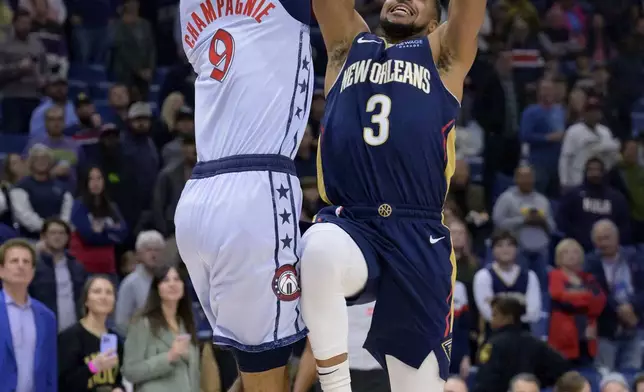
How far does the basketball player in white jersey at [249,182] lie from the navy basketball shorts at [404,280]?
45cm

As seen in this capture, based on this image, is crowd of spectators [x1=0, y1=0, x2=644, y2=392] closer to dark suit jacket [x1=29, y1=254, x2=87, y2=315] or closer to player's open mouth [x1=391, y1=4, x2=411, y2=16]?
dark suit jacket [x1=29, y1=254, x2=87, y2=315]

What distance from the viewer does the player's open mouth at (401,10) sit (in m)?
5.99

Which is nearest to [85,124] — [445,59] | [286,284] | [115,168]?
[115,168]

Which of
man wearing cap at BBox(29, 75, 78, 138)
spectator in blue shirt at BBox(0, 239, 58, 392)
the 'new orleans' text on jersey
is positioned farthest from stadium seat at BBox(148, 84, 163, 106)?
the 'new orleans' text on jersey

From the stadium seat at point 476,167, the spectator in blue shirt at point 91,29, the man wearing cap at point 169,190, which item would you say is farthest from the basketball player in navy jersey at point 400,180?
the spectator in blue shirt at point 91,29

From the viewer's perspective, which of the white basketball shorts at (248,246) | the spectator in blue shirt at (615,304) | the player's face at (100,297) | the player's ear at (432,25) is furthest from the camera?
the spectator in blue shirt at (615,304)

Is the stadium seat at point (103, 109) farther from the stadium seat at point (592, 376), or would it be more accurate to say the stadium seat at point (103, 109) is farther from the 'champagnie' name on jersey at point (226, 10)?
the 'champagnie' name on jersey at point (226, 10)

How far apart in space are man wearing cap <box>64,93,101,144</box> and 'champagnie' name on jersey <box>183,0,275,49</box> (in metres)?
7.98

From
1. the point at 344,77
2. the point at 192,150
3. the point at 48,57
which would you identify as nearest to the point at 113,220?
the point at 192,150

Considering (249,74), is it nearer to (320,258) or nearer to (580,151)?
(320,258)

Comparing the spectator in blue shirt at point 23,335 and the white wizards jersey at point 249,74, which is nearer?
the white wizards jersey at point 249,74

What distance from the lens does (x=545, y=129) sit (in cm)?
1451

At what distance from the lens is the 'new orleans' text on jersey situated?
568cm

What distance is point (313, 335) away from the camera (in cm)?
529
